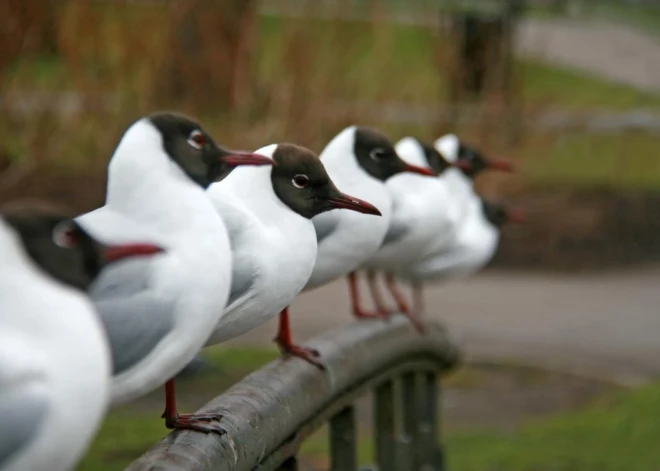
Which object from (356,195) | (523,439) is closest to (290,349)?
(356,195)

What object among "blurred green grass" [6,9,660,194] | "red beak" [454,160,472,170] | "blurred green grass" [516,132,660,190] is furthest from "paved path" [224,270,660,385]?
"red beak" [454,160,472,170]

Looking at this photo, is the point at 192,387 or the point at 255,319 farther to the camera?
the point at 192,387

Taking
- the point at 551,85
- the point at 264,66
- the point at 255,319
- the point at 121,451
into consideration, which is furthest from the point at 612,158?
the point at 255,319

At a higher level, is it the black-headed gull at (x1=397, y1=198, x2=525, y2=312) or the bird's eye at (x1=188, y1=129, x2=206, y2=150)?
the bird's eye at (x1=188, y1=129, x2=206, y2=150)

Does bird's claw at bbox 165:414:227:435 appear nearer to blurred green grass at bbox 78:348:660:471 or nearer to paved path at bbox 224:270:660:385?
blurred green grass at bbox 78:348:660:471

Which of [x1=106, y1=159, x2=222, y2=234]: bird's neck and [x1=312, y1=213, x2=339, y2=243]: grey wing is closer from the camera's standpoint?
[x1=106, y1=159, x2=222, y2=234]: bird's neck

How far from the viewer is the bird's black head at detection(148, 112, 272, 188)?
7.87ft

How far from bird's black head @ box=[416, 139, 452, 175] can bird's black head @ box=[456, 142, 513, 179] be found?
20.8 inches

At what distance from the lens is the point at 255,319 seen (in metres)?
2.82

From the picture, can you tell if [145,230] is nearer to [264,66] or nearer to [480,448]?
[480,448]

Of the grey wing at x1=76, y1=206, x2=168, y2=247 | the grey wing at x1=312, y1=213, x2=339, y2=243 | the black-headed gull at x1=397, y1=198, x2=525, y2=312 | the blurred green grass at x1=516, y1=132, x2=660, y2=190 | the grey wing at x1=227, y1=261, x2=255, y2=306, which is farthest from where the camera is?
the blurred green grass at x1=516, y1=132, x2=660, y2=190

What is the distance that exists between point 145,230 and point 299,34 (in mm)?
7068

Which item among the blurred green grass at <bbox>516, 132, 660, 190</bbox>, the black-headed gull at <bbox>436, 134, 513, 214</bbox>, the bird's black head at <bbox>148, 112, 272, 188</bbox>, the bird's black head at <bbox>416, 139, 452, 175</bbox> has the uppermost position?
the bird's black head at <bbox>148, 112, 272, 188</bbox>

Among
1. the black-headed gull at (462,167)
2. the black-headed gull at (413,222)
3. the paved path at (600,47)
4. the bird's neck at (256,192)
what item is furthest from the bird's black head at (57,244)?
the paved path at (600,47)
